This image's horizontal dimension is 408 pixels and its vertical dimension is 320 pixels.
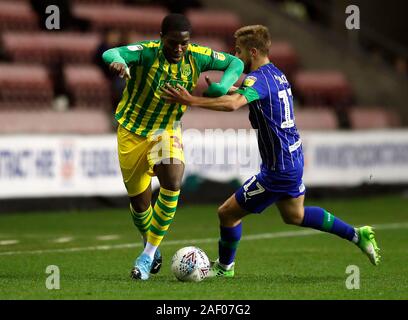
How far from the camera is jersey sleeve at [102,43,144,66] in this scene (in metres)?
8.02

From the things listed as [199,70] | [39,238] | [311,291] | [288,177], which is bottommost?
[39,238]

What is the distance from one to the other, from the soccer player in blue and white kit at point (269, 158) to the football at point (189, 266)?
0.44 metres

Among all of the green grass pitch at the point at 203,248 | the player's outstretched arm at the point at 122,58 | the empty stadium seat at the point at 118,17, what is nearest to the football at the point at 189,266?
the green grass pitch at the point at 203,248

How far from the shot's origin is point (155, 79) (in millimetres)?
8602

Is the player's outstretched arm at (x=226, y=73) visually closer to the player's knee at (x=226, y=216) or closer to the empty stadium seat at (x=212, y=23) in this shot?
the player's knee at (x=226, y=216)

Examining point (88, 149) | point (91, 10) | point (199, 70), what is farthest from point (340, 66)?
point (199, 70)

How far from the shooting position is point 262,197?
8398mm

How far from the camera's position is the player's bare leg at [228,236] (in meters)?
8.57

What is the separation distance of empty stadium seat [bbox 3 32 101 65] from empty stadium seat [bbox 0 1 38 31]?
1.74 feet

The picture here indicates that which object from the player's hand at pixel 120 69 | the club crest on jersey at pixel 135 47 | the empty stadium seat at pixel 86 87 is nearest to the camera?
the player's hand at pixel 120 69

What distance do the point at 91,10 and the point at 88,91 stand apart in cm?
277

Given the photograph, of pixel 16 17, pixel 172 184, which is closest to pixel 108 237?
pixel 172 184
